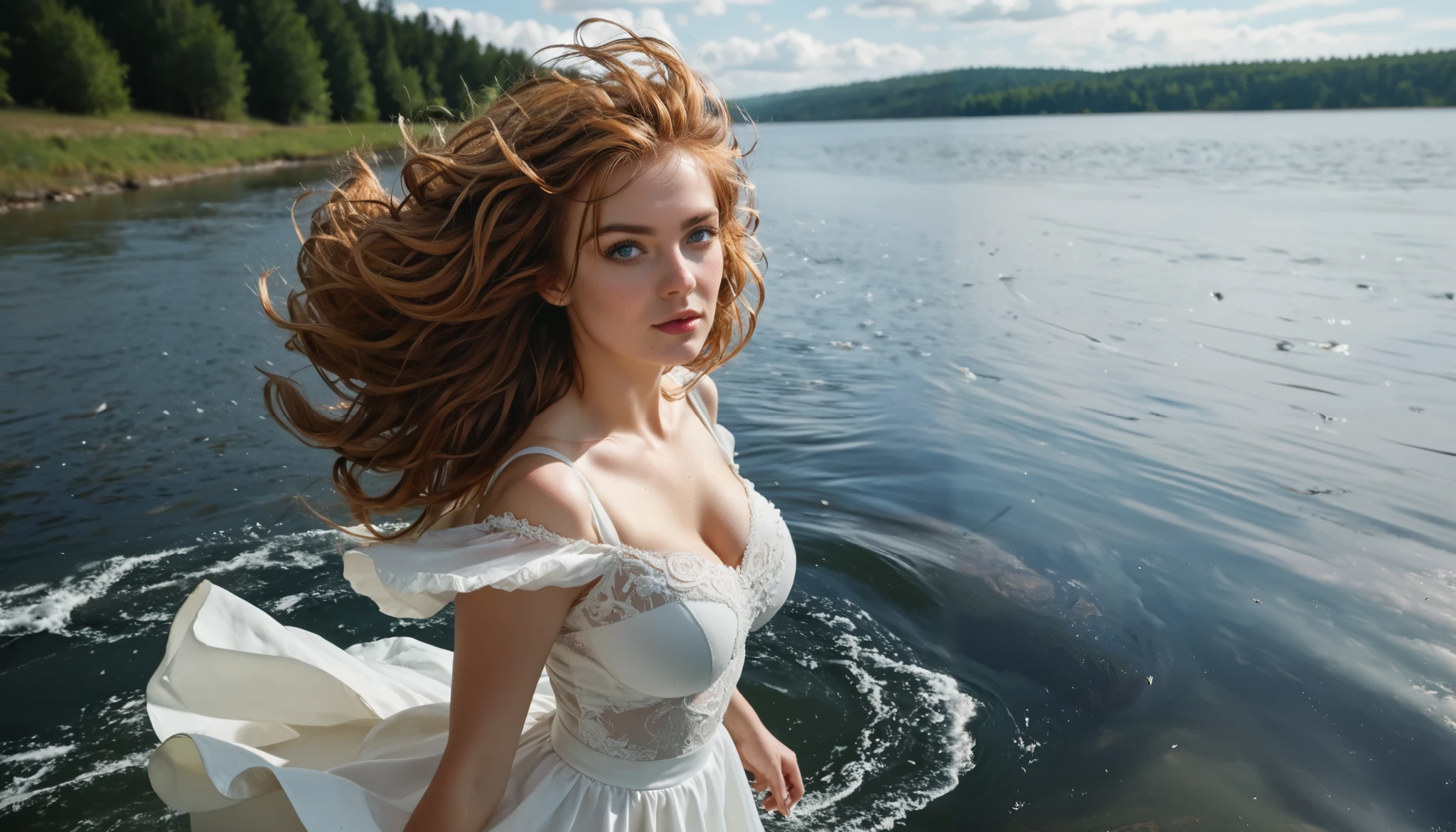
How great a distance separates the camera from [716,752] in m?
2.46

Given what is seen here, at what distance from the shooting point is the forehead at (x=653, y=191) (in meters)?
2.16

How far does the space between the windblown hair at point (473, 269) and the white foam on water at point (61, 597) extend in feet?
9.97

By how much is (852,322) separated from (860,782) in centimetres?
808

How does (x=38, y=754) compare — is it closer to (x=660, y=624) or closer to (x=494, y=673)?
(x=494, y=673)

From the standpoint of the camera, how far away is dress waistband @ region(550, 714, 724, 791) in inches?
86.7

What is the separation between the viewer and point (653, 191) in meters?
2.17

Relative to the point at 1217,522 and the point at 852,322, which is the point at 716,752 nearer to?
the point at 1217,522

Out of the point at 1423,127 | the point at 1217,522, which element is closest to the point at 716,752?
the point at 1217,522

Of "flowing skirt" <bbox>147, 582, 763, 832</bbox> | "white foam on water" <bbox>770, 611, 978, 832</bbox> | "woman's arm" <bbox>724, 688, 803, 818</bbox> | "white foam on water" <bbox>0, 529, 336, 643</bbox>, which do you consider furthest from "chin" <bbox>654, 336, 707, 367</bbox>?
"white foam on water" <bbox>0, 529, 336, 643</bbox>

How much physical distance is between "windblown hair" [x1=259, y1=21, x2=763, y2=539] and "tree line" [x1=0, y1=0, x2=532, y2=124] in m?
21.7

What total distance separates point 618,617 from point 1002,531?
13.2 feet

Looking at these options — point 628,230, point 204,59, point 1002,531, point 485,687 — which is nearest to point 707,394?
point 628,230

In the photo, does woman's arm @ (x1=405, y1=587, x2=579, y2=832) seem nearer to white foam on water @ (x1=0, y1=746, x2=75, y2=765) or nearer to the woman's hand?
the woman's hand

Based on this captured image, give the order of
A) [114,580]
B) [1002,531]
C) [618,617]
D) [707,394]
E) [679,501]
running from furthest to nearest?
1. [1002,531]
2. [114,580]
3. [707,394]
4. [679,501]
5. [618,617]
